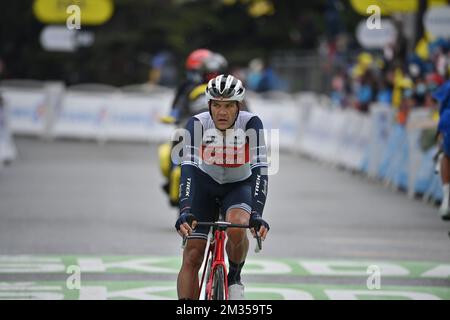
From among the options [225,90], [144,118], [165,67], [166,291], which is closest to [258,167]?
[225,90]

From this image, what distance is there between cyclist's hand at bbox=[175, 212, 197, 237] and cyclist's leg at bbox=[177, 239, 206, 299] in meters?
0.53

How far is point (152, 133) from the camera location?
3416 cm

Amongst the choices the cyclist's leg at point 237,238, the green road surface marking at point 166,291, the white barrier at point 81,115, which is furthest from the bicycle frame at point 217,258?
the white barrier at point 81,115

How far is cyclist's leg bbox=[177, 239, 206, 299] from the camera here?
895 cm

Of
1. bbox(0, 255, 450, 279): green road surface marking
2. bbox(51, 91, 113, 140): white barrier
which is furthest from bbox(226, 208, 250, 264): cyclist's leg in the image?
bbox(51, 91, 113, 140): white barrier

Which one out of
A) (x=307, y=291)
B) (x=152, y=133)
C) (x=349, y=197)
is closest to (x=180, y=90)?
(x=307, y=291)

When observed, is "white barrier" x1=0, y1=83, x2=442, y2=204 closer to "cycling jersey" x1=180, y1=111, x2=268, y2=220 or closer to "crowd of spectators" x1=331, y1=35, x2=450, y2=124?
"crowd of spectators" x1=331, y1=35, x2=450, y2=124

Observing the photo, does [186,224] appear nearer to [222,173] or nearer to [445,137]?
[222,173]

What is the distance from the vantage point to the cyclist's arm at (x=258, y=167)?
8805mm

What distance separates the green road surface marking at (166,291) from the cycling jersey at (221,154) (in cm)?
207

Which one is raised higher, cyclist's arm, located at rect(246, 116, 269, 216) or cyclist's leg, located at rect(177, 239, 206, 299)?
cyclist's arm, located at rect(246, 116, 269, 216)

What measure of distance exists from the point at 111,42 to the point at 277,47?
17.2 feet

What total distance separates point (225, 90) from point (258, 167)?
0.58 metres

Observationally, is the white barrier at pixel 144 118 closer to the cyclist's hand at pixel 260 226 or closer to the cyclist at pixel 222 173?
the cyclist at pixel 222 173
